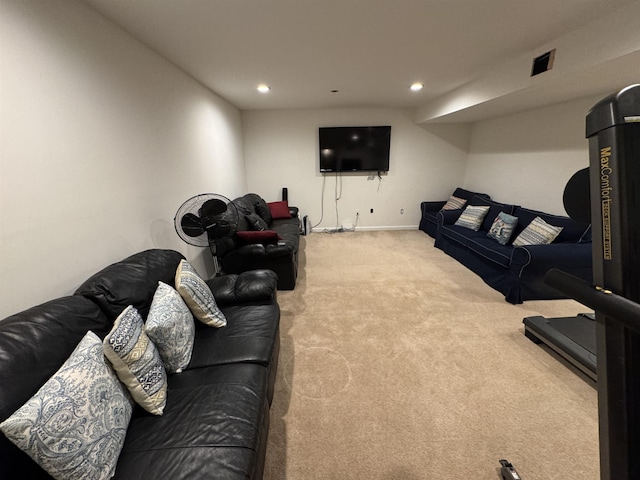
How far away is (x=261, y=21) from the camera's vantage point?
172 cm

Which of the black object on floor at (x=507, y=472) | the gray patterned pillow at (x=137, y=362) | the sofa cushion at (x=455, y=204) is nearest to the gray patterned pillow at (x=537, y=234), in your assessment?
the sofa cushion at (x=455, y=204)

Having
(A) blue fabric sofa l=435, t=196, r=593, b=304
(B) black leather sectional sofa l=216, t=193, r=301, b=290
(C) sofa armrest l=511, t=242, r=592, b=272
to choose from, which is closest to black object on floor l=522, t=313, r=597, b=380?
(A) blue fabric sofa l=435, t=196, r=593, b=304

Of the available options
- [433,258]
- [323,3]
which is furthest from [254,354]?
[433,258]

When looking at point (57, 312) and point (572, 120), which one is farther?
point (572, 120)

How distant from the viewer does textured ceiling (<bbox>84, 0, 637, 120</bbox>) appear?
1584 millimetres

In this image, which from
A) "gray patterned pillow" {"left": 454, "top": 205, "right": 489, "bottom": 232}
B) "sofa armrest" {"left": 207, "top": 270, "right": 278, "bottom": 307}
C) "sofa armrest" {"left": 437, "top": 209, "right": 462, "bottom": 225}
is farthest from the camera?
"sofa armrest" {"left": 437, "top": 209, "right": 462, "bottom": 225}

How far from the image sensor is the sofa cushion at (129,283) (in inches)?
49.8

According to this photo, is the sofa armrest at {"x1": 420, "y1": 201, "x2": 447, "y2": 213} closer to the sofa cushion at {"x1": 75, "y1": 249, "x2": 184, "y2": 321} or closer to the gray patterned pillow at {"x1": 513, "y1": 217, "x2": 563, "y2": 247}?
the gray patterned pillow at {"x1": 513, "y1": 217, "x2": 563, "y2": 247}

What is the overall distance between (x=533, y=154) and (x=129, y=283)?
468cm

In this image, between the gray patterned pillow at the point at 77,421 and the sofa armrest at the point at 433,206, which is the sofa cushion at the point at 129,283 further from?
the sofa armrest at the point at 433,206

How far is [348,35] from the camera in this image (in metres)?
1.94

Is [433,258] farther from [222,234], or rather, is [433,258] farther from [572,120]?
[222,234]

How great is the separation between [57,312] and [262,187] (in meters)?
4.27

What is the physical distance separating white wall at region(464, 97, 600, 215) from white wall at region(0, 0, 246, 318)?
14.1 ft
